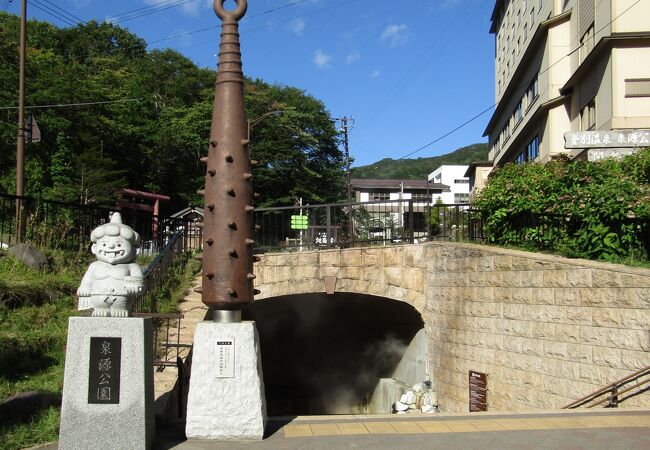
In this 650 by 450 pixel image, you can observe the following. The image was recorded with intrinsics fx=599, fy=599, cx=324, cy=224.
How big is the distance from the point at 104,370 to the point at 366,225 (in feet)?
31.3

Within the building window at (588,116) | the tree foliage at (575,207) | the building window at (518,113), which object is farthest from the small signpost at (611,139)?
the building window at (518,113)

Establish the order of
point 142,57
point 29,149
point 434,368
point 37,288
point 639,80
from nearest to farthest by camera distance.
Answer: point 37,288, point 434,368, point 639,80, point 29,149, point 142,57

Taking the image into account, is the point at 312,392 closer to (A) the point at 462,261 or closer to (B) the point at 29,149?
(A) the point at 462,261

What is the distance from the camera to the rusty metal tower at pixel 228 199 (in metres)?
6.38

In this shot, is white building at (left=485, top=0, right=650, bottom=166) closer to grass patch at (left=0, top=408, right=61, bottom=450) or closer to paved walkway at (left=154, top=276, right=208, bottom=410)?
paved walkway at (left=154, top=276, right=208, bottom=410)

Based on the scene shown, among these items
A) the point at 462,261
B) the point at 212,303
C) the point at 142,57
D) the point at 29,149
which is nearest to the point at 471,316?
the point at 462,261

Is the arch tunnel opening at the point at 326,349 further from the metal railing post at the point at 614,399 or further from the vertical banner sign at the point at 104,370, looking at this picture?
the vertical banner sign at the point at 104,370

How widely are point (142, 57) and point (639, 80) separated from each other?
4446 centimetres

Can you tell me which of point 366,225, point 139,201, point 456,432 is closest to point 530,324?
point 456,432

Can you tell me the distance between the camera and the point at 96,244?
5824 millimetres

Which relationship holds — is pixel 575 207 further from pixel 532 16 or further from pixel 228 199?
pixel 532 16

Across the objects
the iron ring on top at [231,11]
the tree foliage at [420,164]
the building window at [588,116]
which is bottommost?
the iron ring on top at [231,11]

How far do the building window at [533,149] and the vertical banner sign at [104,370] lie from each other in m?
25.0

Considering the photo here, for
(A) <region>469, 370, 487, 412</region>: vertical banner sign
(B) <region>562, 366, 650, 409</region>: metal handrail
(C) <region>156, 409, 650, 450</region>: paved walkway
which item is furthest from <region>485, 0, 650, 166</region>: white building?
(C) <region>156, 409, 650, 450</region>: paved walkway
